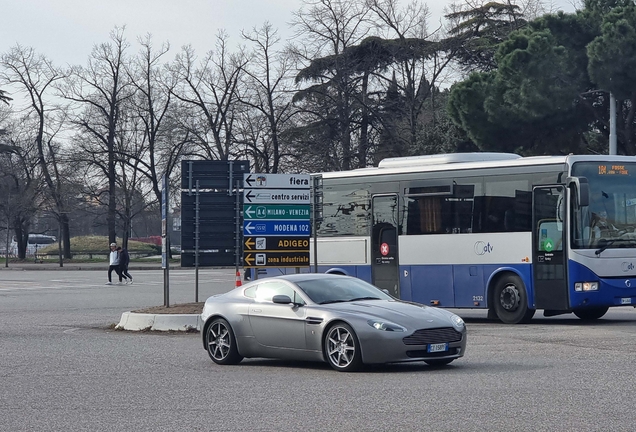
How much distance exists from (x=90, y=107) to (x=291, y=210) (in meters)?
50.5

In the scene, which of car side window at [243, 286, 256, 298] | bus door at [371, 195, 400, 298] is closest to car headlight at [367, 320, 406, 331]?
car side window at [243, 286, 256, 298]

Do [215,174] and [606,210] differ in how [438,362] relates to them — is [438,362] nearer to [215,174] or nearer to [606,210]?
[606,210]

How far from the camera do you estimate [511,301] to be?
20703 millimetres

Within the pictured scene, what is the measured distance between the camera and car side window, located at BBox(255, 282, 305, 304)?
46.0 feet

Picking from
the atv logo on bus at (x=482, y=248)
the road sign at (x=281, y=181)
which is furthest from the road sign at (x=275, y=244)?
the atv logo on bus at (x=482, y=248)

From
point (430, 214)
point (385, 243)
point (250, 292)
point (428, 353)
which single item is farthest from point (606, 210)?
point (250, 292)

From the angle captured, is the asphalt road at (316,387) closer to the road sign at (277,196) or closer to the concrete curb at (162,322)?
the concrete curb at (162,322)

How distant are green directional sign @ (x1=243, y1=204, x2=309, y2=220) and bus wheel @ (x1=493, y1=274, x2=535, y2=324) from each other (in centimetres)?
449

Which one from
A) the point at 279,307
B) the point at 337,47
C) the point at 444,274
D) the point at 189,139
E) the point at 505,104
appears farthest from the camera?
the point at 189,139

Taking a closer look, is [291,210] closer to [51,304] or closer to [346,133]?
[51,304]

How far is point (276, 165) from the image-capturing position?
62.7 meters

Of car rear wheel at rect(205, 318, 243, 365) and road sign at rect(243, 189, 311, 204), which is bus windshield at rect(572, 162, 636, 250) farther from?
car rear wheel at rect(205, 318, 243, 365)

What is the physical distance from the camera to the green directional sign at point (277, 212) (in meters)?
22.2

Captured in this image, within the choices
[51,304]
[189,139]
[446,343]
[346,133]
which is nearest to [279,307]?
[446,343]
